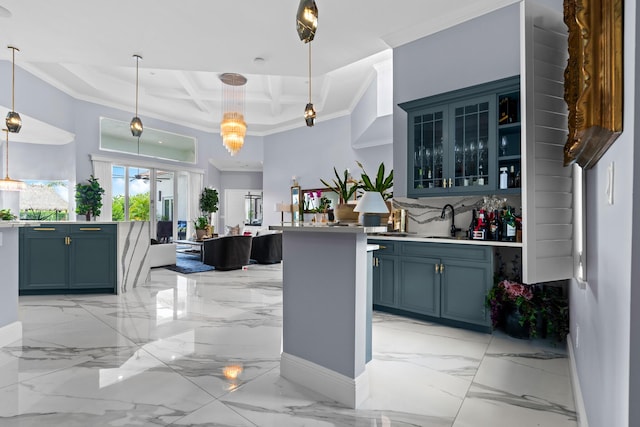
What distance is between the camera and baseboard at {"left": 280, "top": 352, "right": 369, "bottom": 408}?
2.19 m

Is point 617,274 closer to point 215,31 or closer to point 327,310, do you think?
point 327,310

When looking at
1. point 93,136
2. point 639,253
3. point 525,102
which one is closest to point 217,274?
point 93,136

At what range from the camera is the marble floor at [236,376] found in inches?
81.8

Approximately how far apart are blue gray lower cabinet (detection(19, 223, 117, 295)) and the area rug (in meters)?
1.83

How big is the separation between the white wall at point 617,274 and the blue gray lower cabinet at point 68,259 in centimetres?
563

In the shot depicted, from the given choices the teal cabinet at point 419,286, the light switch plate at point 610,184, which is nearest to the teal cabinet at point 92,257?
the teal cabinet at point 419,286

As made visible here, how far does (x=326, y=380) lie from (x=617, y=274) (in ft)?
5.68

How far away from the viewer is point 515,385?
97.6 inches

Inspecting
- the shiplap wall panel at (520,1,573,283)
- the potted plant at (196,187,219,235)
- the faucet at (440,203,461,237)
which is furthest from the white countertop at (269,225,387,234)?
the potted plant at (196,187,219,235)

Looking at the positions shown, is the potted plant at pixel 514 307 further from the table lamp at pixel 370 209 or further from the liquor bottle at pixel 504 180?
the table lamp at pixel 370 209

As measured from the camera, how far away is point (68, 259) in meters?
5.16

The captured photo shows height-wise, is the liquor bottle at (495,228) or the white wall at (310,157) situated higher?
the white wall at (310,157)

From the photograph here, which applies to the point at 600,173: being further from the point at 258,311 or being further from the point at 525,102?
the point at 258,311

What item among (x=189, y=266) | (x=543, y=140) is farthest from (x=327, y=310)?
(x=189, y=266)
